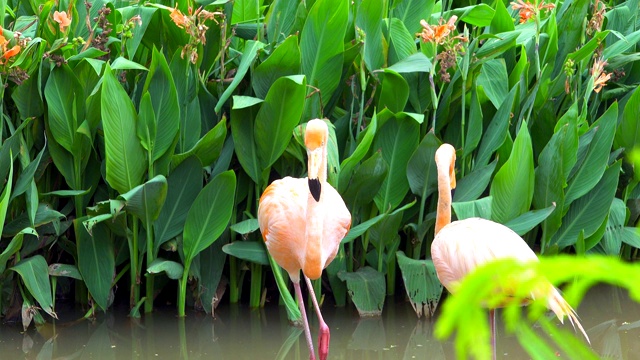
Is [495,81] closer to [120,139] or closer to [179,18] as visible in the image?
[179,18]

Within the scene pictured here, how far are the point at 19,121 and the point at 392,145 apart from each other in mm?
2096

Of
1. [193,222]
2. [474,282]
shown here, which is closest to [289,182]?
[193,222]

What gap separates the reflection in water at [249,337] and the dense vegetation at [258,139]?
111 millimetres

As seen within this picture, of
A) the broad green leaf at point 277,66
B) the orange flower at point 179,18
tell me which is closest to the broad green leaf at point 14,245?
the orange flower at point 179,18

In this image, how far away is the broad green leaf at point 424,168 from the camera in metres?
4.81

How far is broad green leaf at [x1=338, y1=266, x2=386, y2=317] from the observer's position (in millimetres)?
4797

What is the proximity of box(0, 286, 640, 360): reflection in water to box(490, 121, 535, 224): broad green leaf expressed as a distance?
2.32ft

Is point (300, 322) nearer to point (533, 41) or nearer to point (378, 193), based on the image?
point (378, 193)

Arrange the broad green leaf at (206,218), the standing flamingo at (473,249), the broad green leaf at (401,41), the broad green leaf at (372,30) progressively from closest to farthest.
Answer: the standing flamingo at (473,249)
the broad green leaf at (206,218)
the broad green leaf at (372,30)
the broad green leaf at (401,41)

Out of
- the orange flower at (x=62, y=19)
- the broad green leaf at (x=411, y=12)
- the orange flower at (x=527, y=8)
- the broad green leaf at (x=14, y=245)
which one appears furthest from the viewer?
the broad green leaf at (x=411, y=12)

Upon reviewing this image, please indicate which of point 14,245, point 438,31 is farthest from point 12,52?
point 438,31

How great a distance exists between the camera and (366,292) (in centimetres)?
482

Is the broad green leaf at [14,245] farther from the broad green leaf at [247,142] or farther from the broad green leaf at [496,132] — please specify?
the broad green leaf at [496,132]

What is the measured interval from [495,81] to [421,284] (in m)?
1.34
